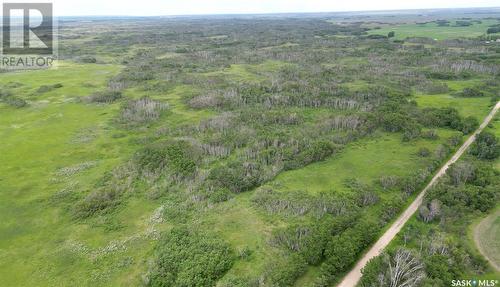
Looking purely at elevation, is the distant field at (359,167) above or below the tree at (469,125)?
below

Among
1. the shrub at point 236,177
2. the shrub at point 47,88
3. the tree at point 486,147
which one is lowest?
the shrub at point 236,177

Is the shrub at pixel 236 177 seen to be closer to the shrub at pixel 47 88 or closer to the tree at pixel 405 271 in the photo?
the tree at pixel 405 271

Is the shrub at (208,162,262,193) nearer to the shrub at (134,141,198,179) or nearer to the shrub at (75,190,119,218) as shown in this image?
the shrub at (134,141,198,179)

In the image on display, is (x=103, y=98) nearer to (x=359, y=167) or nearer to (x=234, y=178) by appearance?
(x=234, y=178)

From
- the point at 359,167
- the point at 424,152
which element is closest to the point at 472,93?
the point at 424,152

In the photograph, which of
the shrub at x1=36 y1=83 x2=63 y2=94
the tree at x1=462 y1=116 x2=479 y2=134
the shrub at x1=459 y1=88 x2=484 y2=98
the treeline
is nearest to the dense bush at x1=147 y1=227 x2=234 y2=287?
the treeline

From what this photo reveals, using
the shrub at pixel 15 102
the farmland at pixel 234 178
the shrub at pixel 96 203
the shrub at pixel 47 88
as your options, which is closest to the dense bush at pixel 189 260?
the farmland at pixel 234 178

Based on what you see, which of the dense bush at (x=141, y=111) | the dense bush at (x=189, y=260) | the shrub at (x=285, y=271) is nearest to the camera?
the shrub at (x=285, y=271)

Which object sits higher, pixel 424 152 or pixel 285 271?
pixel 424 152

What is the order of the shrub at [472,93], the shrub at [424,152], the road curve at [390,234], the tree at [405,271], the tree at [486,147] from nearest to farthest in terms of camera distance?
the tree at [405,271]
the road curve at [390,234]
the tree at [486,147]
the shrub at [424,152]
the shrub at [472,93]

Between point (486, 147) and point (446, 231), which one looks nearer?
point (446, 231)
